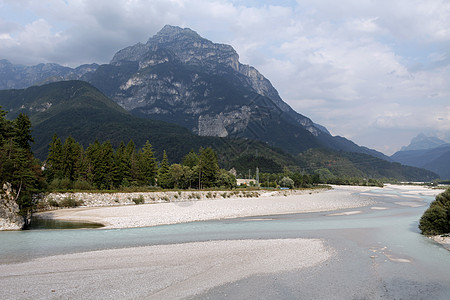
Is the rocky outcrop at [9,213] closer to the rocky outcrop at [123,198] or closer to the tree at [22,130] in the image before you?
the rocky outcrop at [123,198]

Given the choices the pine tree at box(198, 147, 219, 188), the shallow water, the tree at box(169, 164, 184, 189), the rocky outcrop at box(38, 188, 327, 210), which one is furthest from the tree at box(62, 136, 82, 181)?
the shallow water

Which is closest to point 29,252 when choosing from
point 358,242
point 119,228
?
point 119,228

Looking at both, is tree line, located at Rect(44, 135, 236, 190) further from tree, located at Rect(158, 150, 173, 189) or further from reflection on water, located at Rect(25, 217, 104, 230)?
reflection on water, located at Rect(25, 217, 104, 230)

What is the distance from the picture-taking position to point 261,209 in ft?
164

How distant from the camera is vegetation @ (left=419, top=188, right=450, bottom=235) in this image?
1030 inches

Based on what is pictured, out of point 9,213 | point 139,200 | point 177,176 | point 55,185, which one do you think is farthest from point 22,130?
point 177,176

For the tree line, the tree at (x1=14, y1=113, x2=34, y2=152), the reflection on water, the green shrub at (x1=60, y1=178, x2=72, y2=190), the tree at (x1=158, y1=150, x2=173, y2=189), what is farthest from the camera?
the tree at (x1=158, y1=150, x2=173, y2=189)

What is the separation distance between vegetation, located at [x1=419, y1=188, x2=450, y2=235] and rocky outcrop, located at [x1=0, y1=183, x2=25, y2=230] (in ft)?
135

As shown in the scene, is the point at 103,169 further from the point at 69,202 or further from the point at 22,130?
the point at 22,130

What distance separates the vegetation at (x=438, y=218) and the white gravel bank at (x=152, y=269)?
13.0 meters

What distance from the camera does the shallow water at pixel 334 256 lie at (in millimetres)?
12719

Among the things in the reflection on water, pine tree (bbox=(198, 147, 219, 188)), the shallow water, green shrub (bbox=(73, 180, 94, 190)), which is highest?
pine tree (bbox=(198, 147, 219, 188))

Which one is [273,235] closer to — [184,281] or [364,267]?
[364,267]

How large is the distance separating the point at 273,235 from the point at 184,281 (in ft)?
46.6
